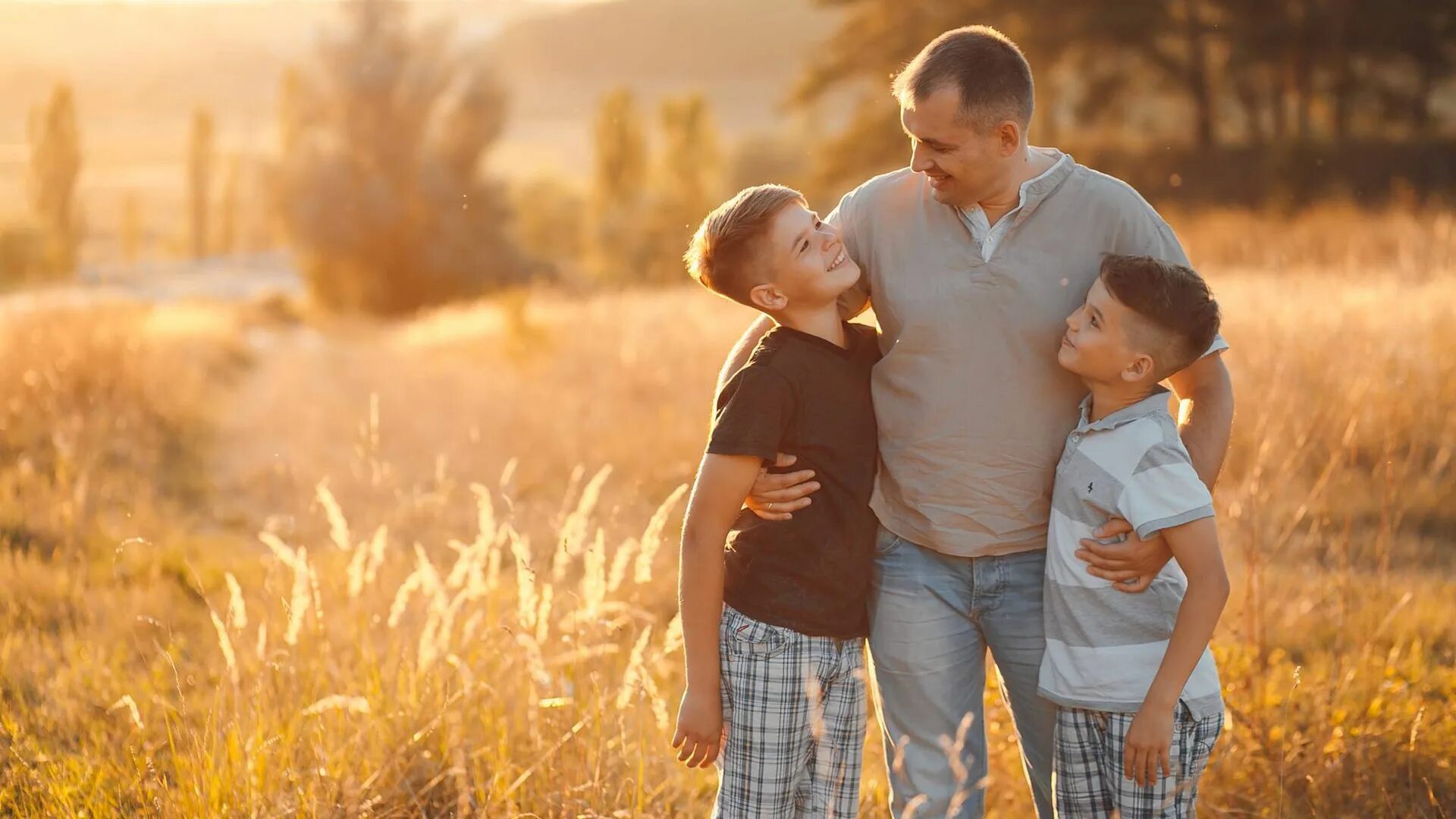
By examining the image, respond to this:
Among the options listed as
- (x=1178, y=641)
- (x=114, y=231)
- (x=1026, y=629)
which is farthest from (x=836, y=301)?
Result: (x=114, y=231)

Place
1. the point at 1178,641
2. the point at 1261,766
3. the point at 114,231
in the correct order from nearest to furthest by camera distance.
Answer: the point at 1178,641 → the point at 1261,766 → the point at 114,231

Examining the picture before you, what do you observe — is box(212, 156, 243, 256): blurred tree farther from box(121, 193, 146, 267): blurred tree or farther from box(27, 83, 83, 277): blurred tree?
box(27, 83, 83, 277): blurred tree

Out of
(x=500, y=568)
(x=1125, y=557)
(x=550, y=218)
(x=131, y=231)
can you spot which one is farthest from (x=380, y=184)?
(x=1125, y=557)

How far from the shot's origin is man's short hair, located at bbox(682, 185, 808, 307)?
2.29 m

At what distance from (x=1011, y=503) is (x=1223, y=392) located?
0.49 m

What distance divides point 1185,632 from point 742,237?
113 centimetres

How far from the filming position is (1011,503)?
92.8 inches

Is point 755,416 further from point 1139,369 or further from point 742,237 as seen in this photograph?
point 1139,369

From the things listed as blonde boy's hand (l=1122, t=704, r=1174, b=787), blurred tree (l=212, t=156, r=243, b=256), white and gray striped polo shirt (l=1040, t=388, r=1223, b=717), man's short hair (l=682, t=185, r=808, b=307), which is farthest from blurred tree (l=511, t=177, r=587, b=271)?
blonde boy's hand (l=1122, t=704, r=1174, b=787)

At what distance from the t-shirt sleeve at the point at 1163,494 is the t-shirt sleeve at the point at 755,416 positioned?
2.20 feet

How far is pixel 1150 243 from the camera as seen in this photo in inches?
90.2

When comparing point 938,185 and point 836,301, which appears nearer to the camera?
point 938,185

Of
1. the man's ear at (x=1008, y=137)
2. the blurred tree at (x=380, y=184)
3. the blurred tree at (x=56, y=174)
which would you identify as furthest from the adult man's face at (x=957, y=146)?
the blurred tree at (x=56, y=174)

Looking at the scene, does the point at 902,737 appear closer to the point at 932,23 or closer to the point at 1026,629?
the point at 1026,629
